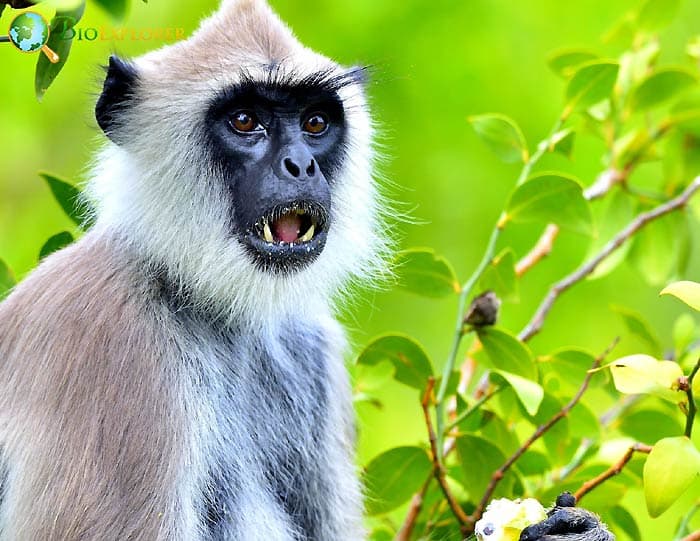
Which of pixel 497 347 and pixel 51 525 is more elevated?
pixel 497 347

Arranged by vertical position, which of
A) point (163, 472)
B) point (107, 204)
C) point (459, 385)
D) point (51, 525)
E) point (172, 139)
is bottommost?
point (51, 525)

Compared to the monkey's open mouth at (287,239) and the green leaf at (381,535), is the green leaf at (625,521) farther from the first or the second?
the monkey's open mouth at (287,239)

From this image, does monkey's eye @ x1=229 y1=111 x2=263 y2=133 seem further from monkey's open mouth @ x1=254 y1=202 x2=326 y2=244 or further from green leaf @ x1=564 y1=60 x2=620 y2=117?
green leaf @ x1=564 y1=60 x2=620 y2=117

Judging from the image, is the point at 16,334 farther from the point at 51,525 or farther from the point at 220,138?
the point at 220,138

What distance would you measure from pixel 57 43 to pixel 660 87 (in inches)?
104

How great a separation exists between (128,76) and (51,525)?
1547 mm

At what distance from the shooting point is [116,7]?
8.52ft

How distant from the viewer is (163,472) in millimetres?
3814

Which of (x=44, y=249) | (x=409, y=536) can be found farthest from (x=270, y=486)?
(x=44, y=249)

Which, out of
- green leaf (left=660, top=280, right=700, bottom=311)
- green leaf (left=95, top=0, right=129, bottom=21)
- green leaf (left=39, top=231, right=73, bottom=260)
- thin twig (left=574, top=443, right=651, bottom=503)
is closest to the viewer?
green leaf (left=95, top=0, right=129, bottom=21)

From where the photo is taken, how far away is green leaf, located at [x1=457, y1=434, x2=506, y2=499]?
13.1 feet

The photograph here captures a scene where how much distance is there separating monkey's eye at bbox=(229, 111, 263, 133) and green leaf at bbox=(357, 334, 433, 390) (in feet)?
2.80

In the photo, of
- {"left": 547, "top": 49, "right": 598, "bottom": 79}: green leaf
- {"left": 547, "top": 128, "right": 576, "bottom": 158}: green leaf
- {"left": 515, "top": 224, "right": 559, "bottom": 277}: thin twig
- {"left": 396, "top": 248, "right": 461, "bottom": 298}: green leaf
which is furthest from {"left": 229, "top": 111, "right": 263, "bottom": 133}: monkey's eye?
{"left": 547, "top": 49, "right": 598, "bottom": 79}: green leaf

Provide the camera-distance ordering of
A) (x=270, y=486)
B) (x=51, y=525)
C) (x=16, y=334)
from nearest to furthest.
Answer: (x=51, y=525), (x=16, y=334), (x=270, y=486)
